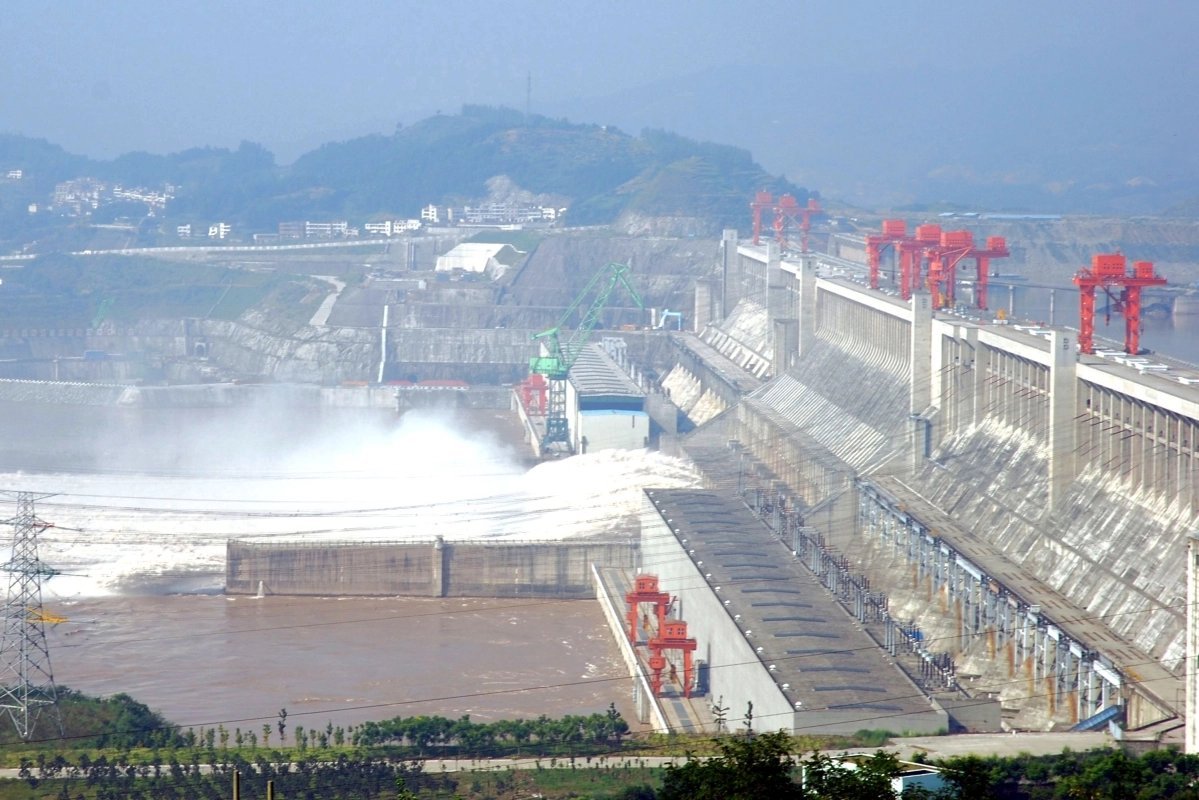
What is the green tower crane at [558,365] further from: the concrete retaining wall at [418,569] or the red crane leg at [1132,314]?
the red crane leg at [1132,314]

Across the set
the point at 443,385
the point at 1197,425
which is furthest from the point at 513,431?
the point at 1197,425

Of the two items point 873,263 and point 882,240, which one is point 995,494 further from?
point 873,263

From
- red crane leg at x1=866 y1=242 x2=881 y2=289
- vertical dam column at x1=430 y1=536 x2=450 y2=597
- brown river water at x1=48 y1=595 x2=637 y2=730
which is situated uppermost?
red crane leg at x1=866 y1=242 x2=881 y2=289

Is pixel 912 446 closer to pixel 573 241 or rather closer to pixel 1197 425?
pixel 1197 425

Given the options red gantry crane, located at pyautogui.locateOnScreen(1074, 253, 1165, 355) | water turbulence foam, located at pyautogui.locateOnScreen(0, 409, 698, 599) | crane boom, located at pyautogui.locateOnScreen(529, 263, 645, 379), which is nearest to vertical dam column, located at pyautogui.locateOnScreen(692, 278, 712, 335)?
crane boom, located at pyautogui.locateOnScreen(529, 263, 645, 379)

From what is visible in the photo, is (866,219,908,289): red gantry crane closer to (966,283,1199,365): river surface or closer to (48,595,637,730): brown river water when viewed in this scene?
(966,283,1199,365): river surface

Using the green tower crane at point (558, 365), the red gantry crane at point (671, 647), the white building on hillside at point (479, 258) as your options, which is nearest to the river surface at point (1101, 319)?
the green tower crane at point (558, 365)

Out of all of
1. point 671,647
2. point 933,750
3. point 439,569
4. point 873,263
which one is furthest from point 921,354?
point 933,750
